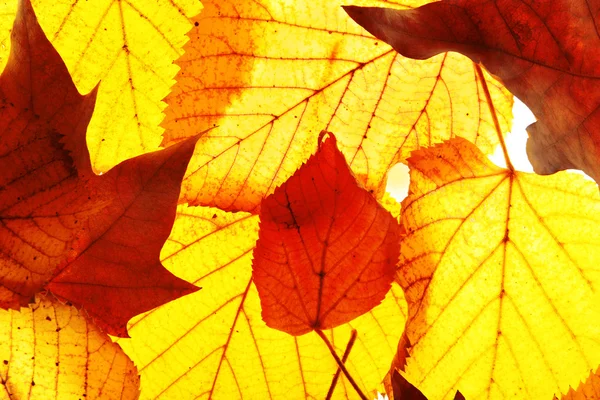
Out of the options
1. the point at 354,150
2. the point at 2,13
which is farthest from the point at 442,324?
the point at 2,13

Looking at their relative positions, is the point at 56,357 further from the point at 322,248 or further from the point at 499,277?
Answer: the point at 499,277

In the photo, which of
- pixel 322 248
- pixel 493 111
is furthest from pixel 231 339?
pixel 493 111

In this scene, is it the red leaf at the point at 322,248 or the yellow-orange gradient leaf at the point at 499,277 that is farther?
the yellow-orange gradient leaf at the point at 499,277

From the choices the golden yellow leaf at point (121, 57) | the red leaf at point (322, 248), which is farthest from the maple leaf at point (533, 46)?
the golden yellow leaf at point (121, 57)

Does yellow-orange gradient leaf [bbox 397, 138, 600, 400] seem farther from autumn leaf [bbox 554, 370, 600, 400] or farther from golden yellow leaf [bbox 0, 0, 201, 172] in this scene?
golden yellow leaf [bbox 0, 0, 201, 172]

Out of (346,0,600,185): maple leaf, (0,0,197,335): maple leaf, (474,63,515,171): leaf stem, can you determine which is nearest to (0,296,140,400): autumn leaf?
(0,0,197,335): maple leaf

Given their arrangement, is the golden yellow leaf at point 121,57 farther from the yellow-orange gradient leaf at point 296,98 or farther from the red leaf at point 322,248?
the red leaf at point 322,248

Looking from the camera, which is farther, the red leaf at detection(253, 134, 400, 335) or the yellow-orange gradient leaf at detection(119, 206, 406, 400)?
the yellow-orange gradient leaf at detection(119, 206, 406, 400)
